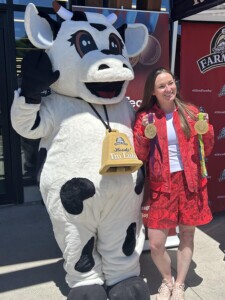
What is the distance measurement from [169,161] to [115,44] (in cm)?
90

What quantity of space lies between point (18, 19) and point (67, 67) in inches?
105

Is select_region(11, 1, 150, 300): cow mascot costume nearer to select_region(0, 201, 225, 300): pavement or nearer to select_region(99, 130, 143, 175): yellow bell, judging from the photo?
select_region(99, 130, 143, 175): yellow bell

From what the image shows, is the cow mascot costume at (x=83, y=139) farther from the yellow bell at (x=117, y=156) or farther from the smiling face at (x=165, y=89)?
the smiling face at (x=165, y=89)

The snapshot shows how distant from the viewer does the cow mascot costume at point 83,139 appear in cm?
246

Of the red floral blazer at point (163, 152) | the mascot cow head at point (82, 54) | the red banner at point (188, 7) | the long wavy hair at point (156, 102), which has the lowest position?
the red floral blazer at point (163, 152)

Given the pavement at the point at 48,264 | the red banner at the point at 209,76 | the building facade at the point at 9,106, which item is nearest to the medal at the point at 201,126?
the pavement at the point at 48,264

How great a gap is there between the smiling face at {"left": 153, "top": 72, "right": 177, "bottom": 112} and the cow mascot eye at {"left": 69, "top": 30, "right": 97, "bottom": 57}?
0.50 meters

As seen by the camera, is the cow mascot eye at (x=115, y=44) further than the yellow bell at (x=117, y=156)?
Yes

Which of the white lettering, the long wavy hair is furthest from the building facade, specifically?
the white lettering

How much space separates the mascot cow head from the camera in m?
2.45

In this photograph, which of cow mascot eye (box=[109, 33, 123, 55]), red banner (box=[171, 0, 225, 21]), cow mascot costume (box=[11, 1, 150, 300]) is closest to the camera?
cow mascot costume (box=[11, 1, 150, 300])

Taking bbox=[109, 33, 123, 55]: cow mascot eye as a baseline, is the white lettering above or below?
below

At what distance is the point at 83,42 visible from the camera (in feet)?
8.30

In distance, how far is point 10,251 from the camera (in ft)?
12.0
